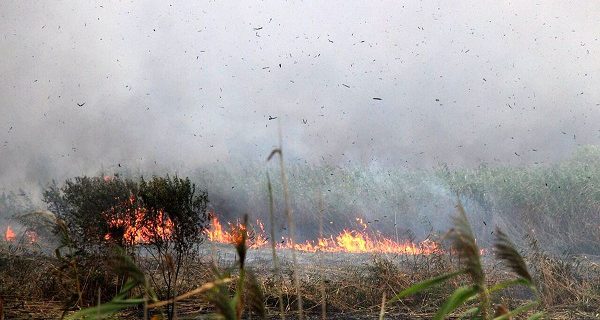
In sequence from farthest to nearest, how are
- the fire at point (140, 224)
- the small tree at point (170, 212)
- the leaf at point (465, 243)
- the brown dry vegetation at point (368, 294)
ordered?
the fire at point (140, 224) → the small tree at point (170, 212) → the brown dry vegetation at point (368, 294) → the leaf at point (465, 243)

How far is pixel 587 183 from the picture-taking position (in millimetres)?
17328

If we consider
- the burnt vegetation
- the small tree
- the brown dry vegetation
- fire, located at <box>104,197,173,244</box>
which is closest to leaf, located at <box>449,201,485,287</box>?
the burnt vegetation

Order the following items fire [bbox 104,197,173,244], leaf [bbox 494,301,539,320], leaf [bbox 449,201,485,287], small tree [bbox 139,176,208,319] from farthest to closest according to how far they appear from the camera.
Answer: fire [bbox 104,197,173,244] → small tree [bbox 139,176,208,319] → leaf [bbox 494,301,539,320] → leaf [bbox 449,201,485,287]

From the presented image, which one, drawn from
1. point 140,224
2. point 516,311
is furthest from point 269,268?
point 516,311

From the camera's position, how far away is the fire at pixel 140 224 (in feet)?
29.2

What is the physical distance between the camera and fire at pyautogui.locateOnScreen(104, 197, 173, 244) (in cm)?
890

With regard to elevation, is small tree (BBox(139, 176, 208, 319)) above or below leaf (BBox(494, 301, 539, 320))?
above

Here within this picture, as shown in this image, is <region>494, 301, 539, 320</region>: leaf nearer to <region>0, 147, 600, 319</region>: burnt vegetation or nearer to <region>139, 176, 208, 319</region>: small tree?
<region>0, 147, 600, 319</region>: burnt vegetation

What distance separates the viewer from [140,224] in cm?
919

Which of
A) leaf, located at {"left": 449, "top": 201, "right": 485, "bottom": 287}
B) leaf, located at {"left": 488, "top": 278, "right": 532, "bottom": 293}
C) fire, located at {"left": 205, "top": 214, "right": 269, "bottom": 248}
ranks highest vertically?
fire, located at {"left": 205, "top": 214, "right": 269, "bottom": 248}

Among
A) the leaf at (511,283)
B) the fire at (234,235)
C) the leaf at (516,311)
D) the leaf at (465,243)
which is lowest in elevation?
the leaf at (516,311)

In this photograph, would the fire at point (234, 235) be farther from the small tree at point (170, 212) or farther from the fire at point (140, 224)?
the fire at point (140, 224)

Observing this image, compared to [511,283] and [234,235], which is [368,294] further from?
[234,235]

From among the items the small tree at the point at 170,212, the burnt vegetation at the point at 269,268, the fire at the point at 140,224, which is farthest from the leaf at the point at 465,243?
the fire at the point at 140,224
